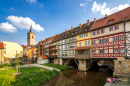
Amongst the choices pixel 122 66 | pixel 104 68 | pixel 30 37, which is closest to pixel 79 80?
pixel 122 66

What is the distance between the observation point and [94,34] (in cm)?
2066

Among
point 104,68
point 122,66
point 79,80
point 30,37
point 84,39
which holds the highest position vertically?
point 30,37

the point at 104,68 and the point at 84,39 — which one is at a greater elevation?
the point at 84,39

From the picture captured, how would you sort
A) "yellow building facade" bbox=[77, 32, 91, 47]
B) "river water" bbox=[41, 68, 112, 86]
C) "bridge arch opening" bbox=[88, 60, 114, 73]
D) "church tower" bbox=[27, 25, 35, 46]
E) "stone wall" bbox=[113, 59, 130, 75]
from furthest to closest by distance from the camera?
1. "church tower" bbox=[27, 25, 35, 46]
2. "yellow building facade" bbox=[77, 32, 91, 47]
3. "bridge arch opening" bbox=[88, 60, 114, 73]
4. "stone wall" bbox=[113, 59, 130, 75]
5. "river water" bbox=[41, 68, 112, 86]

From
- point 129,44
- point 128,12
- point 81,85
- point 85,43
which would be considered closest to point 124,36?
point 129,44

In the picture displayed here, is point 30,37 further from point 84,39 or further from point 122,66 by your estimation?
point 122,66

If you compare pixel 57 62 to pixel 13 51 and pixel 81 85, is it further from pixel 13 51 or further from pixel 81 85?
pixel 13 51

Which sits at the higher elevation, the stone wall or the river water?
the stone wall

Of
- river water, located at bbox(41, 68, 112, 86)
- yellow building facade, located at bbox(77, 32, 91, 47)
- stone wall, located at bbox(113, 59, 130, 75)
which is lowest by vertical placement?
river water, located at bbox(41, 68, 112, 86)

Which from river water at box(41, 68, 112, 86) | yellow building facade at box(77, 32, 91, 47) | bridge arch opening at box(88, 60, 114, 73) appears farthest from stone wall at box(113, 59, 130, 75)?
yellow building facade at box(77, 32, 91, 47)

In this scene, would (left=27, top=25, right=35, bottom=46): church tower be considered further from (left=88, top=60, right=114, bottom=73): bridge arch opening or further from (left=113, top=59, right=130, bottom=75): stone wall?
(left=113, top=59, right=130, bottom=75): stone wall

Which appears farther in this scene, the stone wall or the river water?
the stone wall

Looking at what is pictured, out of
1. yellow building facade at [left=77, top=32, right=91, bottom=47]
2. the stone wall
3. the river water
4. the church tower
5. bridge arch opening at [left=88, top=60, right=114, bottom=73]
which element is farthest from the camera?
the church tower

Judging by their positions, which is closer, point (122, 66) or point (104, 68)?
point (122, 66)
